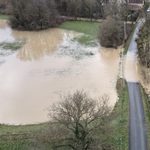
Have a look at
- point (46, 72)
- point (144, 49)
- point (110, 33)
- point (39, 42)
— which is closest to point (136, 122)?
point (144, 49)

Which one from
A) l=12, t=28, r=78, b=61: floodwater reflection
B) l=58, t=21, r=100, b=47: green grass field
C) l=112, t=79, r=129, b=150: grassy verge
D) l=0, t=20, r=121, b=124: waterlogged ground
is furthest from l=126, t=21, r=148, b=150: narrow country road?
l=12, t=28, r=78, b=61: floodwater reflection

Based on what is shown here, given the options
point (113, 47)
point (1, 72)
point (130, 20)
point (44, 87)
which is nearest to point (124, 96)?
point (44, 87)

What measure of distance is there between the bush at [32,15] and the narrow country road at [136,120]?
46.8 m

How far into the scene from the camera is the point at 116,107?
94.2 ft

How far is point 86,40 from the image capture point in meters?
57.8

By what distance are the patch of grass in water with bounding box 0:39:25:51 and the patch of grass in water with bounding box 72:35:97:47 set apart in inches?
715

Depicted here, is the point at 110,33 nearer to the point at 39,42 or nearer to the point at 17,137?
the point at 39,42

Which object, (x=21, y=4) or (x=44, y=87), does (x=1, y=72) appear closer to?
(x=44, y=87)

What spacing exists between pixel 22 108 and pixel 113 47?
32.8 meters

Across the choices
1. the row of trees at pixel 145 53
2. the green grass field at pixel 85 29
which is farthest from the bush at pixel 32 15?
the row of trees at pixel 145 53

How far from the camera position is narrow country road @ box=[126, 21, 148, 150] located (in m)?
21.5

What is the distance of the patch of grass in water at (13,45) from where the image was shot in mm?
55069

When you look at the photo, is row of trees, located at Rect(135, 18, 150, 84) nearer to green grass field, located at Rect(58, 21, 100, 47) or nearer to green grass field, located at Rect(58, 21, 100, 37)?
green grass field, located at Rect(58, 21, 100, 47)

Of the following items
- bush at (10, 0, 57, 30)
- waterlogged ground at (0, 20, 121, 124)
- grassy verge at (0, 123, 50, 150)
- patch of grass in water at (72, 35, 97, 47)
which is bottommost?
grassy verge at (0, 123, 50, 150)
